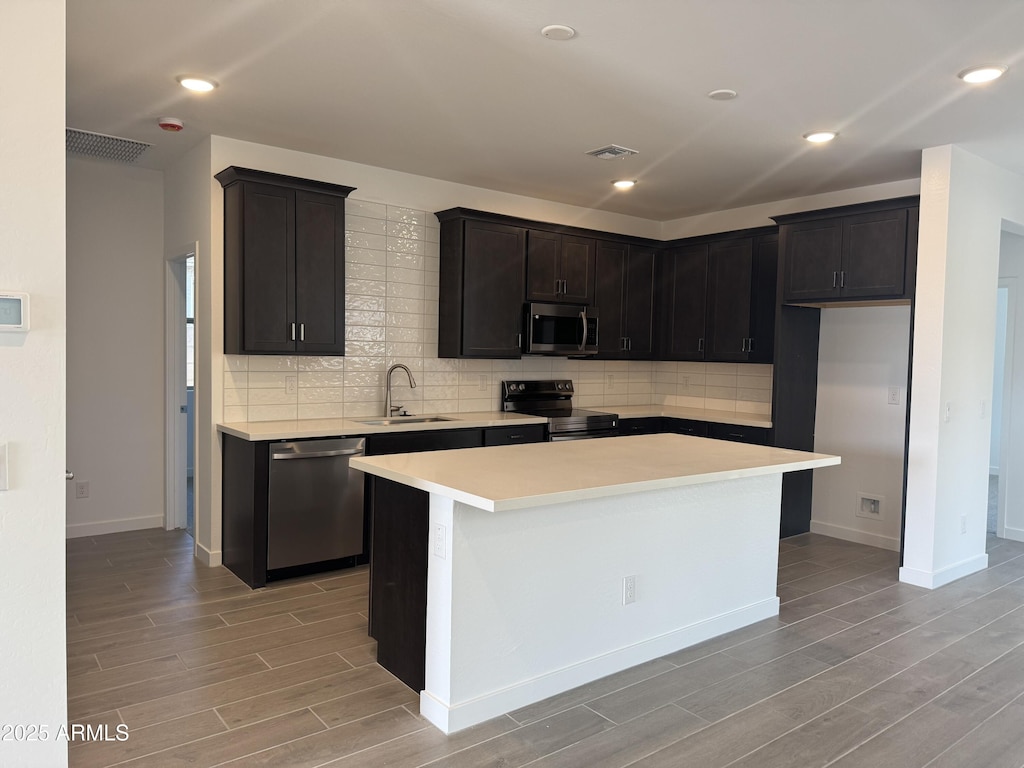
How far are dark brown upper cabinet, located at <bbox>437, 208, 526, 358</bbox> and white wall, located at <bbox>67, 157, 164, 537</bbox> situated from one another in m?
2.08

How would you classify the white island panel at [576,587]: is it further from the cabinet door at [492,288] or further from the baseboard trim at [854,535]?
the cabinet door at [492,288]

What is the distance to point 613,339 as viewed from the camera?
244 inches

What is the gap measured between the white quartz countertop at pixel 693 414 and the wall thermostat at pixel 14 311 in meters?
4.54

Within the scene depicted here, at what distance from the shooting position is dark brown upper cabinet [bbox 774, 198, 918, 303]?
4.64 m

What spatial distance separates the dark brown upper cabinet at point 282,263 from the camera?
4.29 m

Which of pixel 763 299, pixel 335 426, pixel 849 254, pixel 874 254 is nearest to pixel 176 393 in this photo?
pixel 335 426

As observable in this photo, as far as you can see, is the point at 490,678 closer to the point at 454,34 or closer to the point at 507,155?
the point at 454,34

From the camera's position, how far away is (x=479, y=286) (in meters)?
5.31

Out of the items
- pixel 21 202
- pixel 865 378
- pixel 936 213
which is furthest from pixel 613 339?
pixel 21 202

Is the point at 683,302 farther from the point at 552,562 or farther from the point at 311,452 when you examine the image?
the point at 552,562

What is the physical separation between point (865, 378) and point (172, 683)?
4914 mm

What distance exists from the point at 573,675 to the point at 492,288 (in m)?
3.08

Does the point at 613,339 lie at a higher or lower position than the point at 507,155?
lower

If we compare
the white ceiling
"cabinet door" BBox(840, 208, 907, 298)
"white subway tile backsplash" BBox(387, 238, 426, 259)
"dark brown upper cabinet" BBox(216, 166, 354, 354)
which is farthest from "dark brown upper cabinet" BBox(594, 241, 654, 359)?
"dark brown upper cabinet" BBox(216, 166, 354, 354)
